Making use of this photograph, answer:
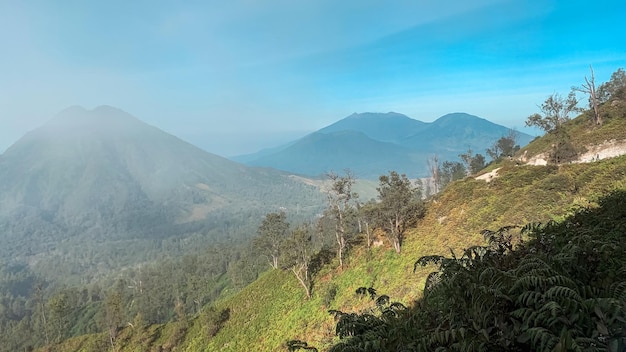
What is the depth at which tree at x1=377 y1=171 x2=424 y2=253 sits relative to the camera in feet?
133

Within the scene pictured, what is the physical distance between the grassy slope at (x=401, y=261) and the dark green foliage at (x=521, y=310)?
16.1 meters

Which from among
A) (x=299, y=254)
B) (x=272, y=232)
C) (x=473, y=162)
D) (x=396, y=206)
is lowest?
(x=299, y=254)

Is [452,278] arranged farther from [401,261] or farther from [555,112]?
[555,112]

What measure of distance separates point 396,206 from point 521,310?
3570 centimetres

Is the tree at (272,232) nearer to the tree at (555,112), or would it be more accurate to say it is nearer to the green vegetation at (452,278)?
the green vegetation at (452,278)

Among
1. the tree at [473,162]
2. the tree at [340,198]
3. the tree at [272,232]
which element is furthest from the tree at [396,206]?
the tree at [473,162]

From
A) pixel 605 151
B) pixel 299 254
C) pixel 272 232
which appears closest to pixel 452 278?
pixel 299 254

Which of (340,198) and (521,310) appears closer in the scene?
(521,310)

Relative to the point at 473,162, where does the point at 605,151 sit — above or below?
above

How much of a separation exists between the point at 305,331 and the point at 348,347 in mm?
29722

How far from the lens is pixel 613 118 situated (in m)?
52.8

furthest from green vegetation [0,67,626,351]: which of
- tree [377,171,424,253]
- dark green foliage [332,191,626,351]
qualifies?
tree [377,171,424,253]

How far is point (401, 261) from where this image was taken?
37.3 meters

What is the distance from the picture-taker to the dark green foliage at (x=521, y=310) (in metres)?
4.90
